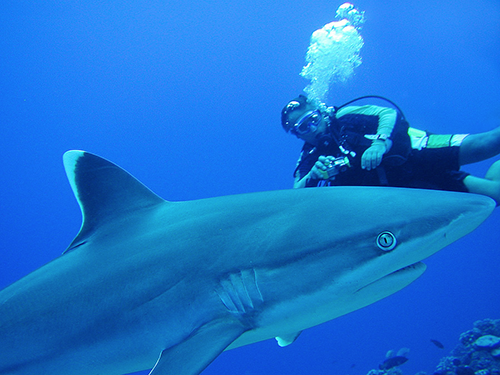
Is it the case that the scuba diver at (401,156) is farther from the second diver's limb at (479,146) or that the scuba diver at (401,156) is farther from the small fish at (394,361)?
the small fish at (394,361)

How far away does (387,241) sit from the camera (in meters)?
1.28

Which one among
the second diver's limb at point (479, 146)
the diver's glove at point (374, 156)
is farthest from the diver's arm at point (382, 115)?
the second diver's limb at point (479, 146)

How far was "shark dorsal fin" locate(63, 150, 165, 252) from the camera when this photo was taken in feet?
6.68

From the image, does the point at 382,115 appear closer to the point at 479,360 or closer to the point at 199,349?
the point at 199,349

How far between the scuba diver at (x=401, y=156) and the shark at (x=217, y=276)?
1.92 meters

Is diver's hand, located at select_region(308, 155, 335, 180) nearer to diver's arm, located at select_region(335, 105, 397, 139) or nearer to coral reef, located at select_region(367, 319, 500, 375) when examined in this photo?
diver's arm, located at select_region(335, 105, 397, 139)

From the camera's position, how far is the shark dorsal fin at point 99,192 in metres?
2.04

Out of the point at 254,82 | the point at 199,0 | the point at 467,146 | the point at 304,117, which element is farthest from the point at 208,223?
the point at 254,82

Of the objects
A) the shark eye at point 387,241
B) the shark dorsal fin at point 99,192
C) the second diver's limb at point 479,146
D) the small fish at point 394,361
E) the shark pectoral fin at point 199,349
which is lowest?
the small fish at point 394,361

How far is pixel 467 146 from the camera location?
3621mm

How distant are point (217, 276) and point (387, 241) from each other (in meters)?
0.79

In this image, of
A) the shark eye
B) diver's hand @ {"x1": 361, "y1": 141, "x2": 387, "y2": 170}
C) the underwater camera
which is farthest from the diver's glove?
the shark eye

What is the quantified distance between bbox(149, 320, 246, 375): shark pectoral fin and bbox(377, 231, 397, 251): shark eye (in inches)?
29.1

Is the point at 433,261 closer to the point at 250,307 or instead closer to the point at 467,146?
the point at 467,146
